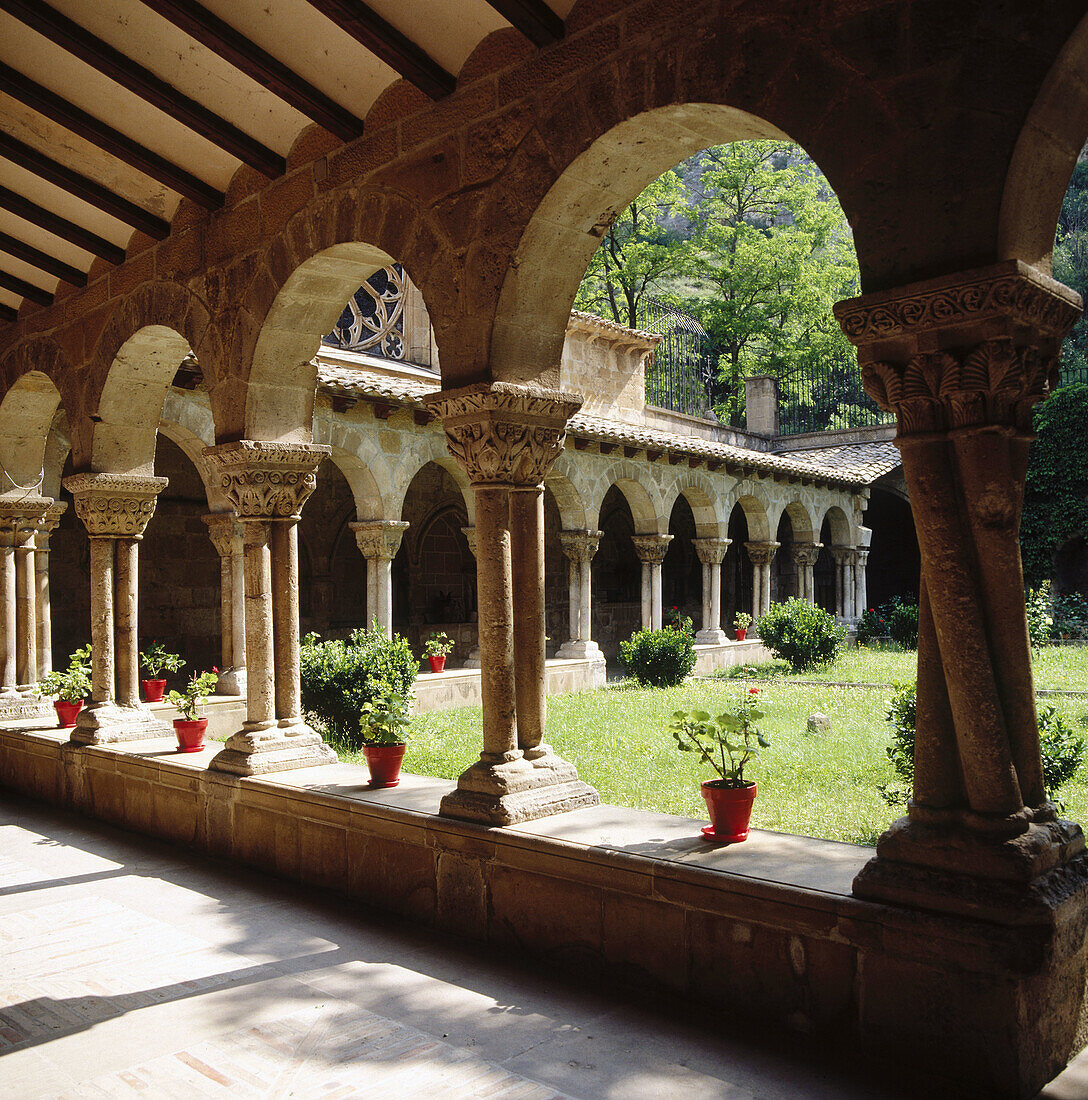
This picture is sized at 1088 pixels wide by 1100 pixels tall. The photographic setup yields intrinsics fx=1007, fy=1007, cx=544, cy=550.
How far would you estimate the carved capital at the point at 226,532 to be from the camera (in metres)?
9.99

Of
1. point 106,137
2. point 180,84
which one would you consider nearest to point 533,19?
point 180,84

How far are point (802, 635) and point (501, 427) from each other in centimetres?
1084

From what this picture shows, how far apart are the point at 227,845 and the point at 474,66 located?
12.8 feet

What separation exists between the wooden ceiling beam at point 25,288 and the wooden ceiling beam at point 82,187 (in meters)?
1.45

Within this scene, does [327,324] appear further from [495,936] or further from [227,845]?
[495,936]

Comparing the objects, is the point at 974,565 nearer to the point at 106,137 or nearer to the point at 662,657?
the point at 106,137

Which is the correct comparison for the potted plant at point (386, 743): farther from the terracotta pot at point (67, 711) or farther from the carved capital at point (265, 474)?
the terracotta pot at point (67, 711)

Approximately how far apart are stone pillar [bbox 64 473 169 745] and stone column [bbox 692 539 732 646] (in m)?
10.6

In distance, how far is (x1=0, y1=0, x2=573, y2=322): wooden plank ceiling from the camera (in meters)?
3.88

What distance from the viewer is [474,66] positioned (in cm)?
393

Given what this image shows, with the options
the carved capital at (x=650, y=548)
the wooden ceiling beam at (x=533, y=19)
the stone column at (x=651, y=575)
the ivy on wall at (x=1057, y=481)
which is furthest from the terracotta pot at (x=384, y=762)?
the ivy on wall at (x=1057, y=481)

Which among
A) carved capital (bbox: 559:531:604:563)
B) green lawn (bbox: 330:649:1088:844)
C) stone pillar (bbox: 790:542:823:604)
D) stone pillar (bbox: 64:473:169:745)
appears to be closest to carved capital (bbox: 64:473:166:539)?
stone pillar (bbox: 64:473:169:745)

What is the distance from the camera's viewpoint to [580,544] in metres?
14.1

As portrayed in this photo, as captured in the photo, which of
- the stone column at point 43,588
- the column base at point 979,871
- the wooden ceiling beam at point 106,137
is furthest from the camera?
the stone column at point 43,588
